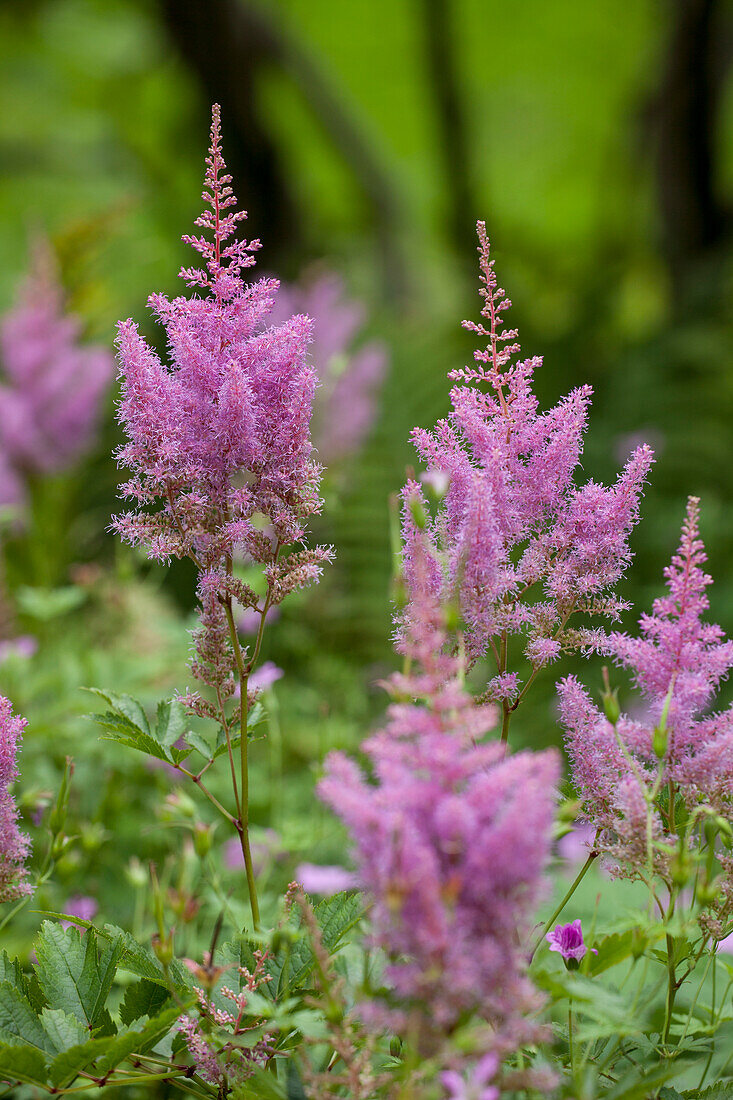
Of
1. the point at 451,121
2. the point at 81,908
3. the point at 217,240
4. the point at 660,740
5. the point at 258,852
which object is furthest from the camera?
the point at 451,121

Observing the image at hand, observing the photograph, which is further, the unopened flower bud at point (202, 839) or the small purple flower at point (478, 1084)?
the unopened flower bud at point (202, 839)

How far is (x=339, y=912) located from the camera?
1.95 ft

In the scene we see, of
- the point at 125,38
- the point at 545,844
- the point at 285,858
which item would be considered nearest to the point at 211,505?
the point at 545,844

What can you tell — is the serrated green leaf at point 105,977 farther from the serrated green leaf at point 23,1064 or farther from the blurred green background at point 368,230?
the blurred green background at point 368,230

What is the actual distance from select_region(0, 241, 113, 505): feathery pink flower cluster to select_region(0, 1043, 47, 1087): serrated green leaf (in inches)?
62.5

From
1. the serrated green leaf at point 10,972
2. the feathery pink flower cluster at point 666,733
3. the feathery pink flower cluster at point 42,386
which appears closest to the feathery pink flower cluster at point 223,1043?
the serrated green leaf at point 10,972

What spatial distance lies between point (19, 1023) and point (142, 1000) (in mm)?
74

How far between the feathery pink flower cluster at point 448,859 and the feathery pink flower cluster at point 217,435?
19cm

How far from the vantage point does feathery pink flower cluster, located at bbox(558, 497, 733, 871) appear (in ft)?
1.77

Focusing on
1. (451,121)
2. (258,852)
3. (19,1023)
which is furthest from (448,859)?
(451,121)

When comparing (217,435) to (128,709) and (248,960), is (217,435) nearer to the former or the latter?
(128,709)

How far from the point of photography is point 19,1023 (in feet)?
1.81

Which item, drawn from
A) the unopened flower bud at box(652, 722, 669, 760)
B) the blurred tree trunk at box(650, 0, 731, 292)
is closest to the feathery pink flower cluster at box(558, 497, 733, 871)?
the unopened flower bud at box(652, 722, 669, 760)

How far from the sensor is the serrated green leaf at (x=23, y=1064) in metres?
0.48
